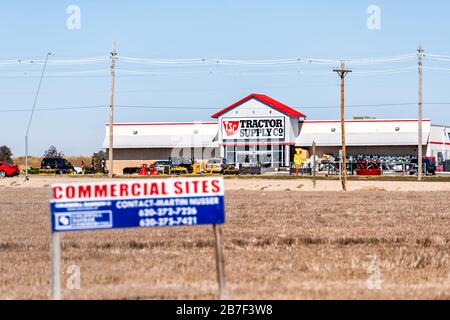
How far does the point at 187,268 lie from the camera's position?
15.3 meters

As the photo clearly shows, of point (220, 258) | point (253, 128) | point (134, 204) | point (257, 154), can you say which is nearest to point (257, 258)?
point (220, 258)

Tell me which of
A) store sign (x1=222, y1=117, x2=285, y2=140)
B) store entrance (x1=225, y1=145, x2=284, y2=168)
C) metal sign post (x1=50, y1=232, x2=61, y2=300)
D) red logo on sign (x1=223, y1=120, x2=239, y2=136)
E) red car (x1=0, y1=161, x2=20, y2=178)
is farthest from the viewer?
red logo on sign (x1=223, y1=120, x2=239, y2=136)

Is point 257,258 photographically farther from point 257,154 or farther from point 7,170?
point 257,154

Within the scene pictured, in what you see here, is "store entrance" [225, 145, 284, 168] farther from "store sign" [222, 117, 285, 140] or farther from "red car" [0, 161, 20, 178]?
"red car" [0, 161, 20, 178]

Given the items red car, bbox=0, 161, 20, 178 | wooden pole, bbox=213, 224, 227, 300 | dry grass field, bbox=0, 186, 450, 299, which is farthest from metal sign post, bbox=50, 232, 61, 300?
red car, bbox=0, 161, 20, 178

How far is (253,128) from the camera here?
9150 centimetres

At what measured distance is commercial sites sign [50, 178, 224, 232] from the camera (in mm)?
10984

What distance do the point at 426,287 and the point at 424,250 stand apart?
16.4 ft

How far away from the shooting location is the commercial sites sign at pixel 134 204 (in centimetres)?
1098

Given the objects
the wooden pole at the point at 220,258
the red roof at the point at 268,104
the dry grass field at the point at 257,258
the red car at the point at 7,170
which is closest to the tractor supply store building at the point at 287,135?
the red roof at the point at 268,104

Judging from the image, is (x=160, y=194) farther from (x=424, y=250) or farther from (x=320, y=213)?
(x=320, y=213)

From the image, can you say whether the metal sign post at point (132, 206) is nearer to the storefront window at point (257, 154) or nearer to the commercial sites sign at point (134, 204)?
the commercial sites sign at point (134, 204)

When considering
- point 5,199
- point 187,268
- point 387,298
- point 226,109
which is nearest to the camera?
point 387,298
